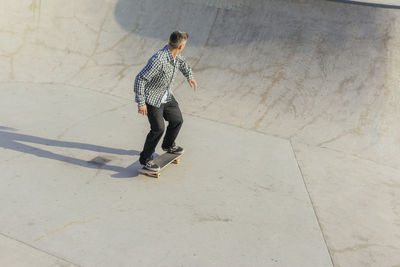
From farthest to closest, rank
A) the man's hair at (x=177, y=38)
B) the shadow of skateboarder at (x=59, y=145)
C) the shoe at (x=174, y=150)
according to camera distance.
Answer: the shoe at (x=174, y=150) < the shadow of skateboarder at (x=59, y=145) < the man's hair at (x=177, y=38)

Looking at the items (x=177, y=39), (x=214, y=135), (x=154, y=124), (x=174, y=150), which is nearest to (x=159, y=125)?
(x=154, y=124)

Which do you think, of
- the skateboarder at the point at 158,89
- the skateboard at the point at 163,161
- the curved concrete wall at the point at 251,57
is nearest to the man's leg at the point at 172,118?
the skateboarder at the point at 158,89

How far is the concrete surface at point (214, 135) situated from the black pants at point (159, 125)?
0.34 meters

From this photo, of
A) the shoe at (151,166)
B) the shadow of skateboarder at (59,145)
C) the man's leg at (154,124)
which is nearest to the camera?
the man's leg at (154,124)

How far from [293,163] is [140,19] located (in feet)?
16.8

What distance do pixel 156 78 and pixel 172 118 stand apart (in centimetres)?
60

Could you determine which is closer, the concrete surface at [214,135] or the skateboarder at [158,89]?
the concrete surface at [214,135]

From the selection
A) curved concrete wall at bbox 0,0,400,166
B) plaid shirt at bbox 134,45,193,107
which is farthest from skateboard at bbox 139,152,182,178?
curved concrete wall at bbox 0,0,400,166

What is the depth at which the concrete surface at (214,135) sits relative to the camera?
126 inches

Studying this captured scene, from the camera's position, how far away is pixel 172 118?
4.18 metres

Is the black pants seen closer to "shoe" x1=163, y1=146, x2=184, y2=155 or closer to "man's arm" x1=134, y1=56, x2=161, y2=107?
"shoe" x1=163, y1=146, x2=184, y2=155

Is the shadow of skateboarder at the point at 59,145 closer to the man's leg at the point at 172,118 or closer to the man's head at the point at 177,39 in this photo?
the man's leg at the point at 172,118

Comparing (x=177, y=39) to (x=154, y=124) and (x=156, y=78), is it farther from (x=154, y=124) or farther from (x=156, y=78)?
(x=154, y=124)

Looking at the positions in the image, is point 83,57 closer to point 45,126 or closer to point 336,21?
point 45,126
